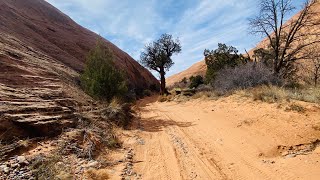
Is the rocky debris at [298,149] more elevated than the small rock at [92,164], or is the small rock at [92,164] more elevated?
the small rock at [92,164]

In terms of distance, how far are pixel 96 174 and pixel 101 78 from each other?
24.4 feet

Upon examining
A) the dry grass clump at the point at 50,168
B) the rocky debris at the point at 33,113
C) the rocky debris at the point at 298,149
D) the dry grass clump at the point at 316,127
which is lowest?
the rocky debris at the point at 298,149

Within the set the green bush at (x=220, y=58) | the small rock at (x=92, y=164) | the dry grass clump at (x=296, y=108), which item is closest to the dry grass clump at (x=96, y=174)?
the small rock at (x=92, y=164)

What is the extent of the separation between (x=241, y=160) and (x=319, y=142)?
188 cm

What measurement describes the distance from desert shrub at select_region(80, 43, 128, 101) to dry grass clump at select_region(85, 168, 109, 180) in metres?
6.92

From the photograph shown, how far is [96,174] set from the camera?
469 cm

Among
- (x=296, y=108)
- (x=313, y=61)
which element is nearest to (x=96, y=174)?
(x=296, y=108)

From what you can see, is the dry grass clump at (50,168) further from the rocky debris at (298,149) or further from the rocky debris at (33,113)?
the rocky debris at (298,149)

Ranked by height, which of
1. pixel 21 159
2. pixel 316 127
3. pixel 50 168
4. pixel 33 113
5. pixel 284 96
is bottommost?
pixel 316 127

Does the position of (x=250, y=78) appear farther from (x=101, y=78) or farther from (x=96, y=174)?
(x=96, y=174)

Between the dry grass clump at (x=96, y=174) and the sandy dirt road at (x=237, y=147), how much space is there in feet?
2.24

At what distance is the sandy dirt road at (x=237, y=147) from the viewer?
4691 mm

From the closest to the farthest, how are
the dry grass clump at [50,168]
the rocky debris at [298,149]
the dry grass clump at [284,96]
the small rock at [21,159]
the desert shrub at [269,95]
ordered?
the dry grass clump at [50,168]
the small rock at [21,159]
the rocky debris at [298,149]
the dry grass clump at [284,96]
the desert shrub at [269,95]


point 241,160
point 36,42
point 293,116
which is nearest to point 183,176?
point 241,160
